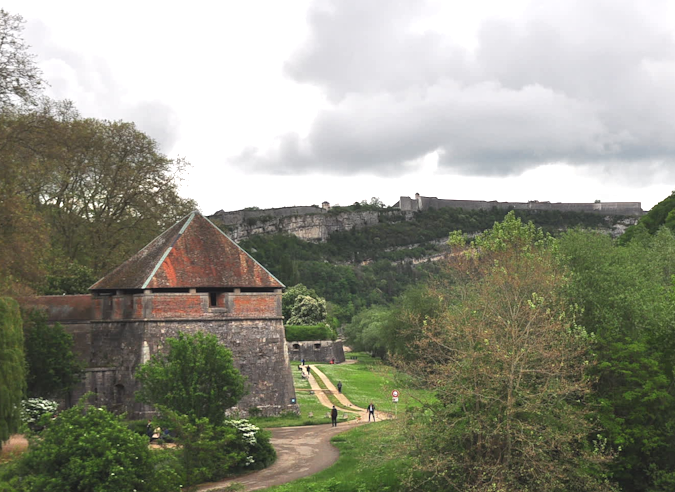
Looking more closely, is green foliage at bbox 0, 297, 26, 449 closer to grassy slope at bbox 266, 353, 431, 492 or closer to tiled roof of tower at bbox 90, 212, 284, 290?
tiled roof of tower at bbox 90, 212, 284, 290

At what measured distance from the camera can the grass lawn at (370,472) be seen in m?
21.0

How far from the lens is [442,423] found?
65.9 ft

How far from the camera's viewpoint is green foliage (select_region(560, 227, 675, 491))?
70.7 feet

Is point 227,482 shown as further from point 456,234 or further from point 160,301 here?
A: point 456,234

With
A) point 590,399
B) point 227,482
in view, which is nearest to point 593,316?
point 590,399

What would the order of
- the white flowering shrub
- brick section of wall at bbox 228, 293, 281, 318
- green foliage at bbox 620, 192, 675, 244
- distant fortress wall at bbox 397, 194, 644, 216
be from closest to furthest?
the white flowering shrub
brick section of wall at bbox 228, 293, 281, 318
green foliage at bbox 620, 192, 675, 244
distant fortress wall at bbox 397, 194, 644, 216

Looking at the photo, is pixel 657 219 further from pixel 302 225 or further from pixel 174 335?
pixel 302 225

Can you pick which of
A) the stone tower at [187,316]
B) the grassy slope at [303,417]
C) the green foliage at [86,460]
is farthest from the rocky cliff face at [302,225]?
the green foliage at [86,460]

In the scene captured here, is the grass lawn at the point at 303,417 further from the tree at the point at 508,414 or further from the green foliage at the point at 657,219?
the green foliage at the point at 657,219

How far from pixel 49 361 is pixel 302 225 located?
111137 millimetres

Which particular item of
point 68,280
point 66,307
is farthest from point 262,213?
point 66,307

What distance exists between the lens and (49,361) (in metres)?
28.7

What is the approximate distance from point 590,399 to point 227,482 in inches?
461

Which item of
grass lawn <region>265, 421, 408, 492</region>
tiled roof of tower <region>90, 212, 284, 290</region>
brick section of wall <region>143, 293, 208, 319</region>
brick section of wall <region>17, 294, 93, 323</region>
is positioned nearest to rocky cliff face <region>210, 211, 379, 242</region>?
brick section of wall <region>17, 294, 93, 323</region>
